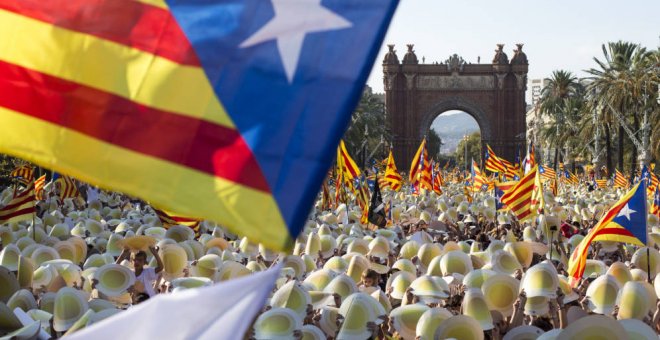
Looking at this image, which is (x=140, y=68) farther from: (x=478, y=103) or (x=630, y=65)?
(x=478, y=103)

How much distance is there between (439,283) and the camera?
960cm

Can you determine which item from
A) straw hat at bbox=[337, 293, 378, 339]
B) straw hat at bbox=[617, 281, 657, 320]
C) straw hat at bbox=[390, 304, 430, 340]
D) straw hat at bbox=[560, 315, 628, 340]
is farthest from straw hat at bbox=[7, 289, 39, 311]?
straw hat at bbox=[617, 281, 657, 320]

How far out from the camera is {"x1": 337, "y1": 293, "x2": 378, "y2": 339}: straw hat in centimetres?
773

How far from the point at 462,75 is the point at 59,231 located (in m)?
77.1

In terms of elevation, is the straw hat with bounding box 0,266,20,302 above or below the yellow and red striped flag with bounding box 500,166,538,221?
below

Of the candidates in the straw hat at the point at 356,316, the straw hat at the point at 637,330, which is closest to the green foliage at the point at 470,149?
the straw hat at the point at 356,316

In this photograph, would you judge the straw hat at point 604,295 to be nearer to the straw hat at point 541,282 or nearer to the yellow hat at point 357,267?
the straw hat at point 541,282

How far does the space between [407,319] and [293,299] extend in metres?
1.00

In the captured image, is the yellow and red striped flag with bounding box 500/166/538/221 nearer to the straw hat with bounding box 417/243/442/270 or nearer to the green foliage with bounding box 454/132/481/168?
the straw hat with bounding box 417/243/442/270

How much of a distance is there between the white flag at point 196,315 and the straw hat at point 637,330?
12.6 ft

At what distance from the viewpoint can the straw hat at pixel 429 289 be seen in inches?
367

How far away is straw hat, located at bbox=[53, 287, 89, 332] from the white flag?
4236 millimetres

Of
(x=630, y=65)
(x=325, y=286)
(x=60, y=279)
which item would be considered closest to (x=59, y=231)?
(x=60, y=279)

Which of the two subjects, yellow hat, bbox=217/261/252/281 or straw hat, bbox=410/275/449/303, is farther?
yellow hat, bbox=217/261/252/281
